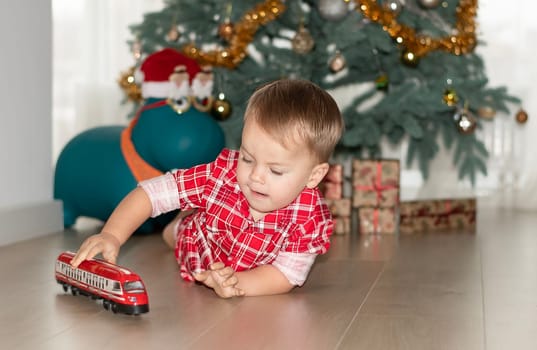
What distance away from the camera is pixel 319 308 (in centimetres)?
150

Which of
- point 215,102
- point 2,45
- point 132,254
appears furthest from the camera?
point 215,102

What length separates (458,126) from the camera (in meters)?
2.72

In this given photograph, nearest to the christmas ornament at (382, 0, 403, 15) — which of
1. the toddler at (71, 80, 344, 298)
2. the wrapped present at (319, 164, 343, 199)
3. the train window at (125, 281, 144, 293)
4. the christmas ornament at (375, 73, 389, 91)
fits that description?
the christmas ornament at (375, 73, 389, 91)

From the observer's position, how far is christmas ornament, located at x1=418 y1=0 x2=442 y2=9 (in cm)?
264

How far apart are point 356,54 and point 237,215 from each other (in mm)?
1205

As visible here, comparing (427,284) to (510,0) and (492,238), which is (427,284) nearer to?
(492,238)

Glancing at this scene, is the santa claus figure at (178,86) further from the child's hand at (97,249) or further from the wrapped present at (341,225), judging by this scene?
the child's hand at (97,249)

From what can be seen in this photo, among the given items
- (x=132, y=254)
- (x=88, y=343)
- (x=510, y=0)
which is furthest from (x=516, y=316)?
(x=510, y=0)

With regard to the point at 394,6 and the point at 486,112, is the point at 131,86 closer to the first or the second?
the point at 394,6

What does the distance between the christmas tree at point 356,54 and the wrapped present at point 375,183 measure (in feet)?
0.28

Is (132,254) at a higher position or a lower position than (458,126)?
lower

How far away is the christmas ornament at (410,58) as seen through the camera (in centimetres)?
264

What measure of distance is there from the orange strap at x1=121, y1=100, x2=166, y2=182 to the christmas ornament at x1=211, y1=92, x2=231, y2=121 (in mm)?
223

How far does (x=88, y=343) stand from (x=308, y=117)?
545 mm
